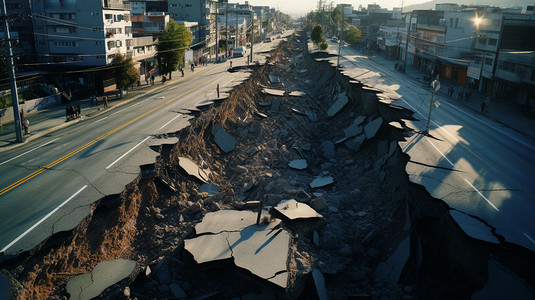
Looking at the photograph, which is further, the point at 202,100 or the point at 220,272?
the point at 202,100

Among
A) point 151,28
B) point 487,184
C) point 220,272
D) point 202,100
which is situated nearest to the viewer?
point 220,272

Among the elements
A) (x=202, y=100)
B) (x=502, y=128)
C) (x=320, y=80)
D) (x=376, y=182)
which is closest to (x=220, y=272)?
(x=376, y=182)

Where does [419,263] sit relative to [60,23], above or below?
below

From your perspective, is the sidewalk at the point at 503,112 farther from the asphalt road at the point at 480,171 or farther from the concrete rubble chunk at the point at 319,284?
the concrete rubble chunk at the point at 319,284

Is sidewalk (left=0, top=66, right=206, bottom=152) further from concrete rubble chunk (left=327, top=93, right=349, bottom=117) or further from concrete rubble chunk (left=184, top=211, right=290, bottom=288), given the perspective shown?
concrete rubble chunk (left=327, top=93, right=349, bottom=117)

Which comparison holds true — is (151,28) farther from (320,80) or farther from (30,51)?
(320,80)

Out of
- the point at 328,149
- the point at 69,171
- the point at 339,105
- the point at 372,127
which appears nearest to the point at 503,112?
the point at 339,105

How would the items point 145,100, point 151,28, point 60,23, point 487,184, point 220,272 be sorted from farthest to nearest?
point 151,28 → point 60,23 → point 145,100 → point 487,184 → point 220,272
